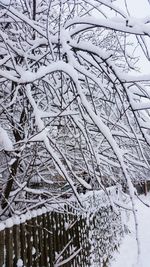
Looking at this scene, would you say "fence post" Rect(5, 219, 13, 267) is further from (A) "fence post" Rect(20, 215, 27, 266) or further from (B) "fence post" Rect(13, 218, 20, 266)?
(A) "fence post" Rect(20, 215, 27, 266)

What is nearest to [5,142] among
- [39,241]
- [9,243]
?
[9,243]

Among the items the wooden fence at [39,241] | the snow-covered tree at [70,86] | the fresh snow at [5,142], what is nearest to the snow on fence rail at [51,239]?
the wooden fence at [39,241]

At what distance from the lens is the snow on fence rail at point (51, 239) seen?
3.39 m

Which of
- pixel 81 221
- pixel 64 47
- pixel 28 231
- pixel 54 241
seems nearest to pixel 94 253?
pixel 81 221

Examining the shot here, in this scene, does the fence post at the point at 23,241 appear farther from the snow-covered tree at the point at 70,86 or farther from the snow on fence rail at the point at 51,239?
the snow-covered tree at the point at 70,86

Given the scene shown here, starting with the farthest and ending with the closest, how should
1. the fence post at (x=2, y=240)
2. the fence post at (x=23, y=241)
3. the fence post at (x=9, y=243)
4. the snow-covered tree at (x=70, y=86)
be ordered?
the fence post at (x=23, y=241) → the fence post at (x=9, y=243) → the fence post at (x=2, y=240) → the snow-covered tree at (x=70, y=86)

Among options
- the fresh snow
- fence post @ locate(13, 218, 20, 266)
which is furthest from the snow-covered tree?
fence post @ locate(13, 218, 20, 266)

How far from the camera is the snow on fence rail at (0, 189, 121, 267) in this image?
3393 mm

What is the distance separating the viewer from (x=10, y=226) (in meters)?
3.33

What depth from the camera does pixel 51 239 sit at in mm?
4586

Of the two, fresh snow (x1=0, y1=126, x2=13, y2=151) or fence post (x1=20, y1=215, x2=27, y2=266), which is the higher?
fresh snow (x1=0, y1=126, x2=13, y2=151)

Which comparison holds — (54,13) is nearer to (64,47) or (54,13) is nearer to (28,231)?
(28,231)

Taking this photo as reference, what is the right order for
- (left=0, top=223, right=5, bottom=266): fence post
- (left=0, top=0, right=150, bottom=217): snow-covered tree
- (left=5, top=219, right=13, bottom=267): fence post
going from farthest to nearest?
(left=5, top=219, right=13, bottom=267): fence post
(left=0, top=223, right=5, bottom=266): fence post
(left=0, top=0, right=150, bottom=217): snow-covered tree

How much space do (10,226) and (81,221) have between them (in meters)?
3.16
